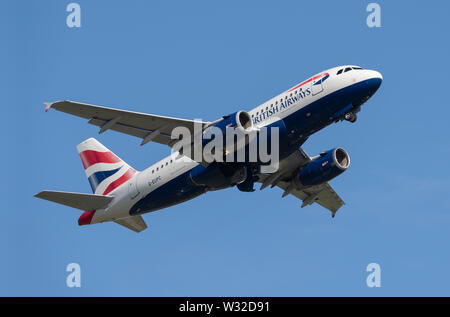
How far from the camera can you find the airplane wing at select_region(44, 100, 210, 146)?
3850 centimetres

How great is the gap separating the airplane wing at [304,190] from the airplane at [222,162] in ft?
0.21

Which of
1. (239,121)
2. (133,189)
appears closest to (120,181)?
(133,189)

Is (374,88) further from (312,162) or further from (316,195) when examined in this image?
(316,195)

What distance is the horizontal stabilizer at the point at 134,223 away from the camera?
47250 mm

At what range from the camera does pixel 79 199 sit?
147 feet

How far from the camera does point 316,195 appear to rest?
49156 mm

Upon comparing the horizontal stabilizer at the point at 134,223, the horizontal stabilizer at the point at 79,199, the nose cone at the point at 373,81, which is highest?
the nose cone at the point at 373,81

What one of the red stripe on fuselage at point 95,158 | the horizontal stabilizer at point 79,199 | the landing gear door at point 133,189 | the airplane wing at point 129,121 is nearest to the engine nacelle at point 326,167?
the airplane wing at point 129,121

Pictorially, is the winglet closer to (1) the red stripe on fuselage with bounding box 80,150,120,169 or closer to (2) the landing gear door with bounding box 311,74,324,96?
(1) the red stripe on fuselage with bounding box 80,150,120,169

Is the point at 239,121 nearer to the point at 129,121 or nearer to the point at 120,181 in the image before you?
the point at 129,121

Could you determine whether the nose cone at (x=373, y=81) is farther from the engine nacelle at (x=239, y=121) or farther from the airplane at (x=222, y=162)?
the engine nacelle at (x=239, y=121)

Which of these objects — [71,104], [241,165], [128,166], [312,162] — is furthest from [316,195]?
[71,104]

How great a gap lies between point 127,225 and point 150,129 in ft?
29.6

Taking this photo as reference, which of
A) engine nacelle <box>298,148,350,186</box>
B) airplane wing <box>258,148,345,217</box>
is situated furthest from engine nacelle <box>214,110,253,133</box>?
engine nacelle <box>298,148,350,186</box>
